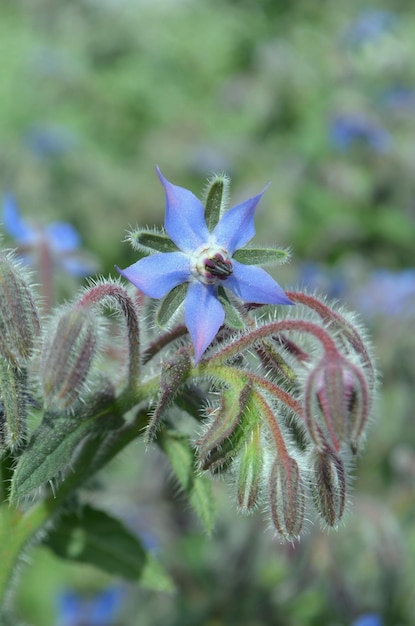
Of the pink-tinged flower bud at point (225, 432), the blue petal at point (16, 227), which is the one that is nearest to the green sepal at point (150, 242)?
the pink-tinged flower bud at point (225, 432)

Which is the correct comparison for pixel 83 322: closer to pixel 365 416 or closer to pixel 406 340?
pixel 365 416

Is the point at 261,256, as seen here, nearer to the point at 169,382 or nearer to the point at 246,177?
the point at 169,382

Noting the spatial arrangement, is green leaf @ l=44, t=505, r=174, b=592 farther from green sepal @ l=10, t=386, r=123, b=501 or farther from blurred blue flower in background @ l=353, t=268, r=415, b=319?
blurred blue flower in background @ l=353, t=268, r=415, b=319

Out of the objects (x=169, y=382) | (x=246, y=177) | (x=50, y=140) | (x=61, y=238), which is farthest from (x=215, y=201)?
(x=50, y=140)

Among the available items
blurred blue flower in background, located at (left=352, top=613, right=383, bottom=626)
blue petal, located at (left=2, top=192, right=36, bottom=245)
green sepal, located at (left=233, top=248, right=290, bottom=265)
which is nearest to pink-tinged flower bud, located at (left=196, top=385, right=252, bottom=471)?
green sepal, located at (left=233, top=248, right=290, bottom=265)

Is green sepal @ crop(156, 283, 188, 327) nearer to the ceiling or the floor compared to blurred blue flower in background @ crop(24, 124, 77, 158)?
nearer to the floor

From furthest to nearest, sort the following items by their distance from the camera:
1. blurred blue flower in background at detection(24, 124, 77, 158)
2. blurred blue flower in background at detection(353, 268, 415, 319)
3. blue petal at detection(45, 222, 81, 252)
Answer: blurred blue flower in background at detection(24, 124, 77, 158) → blurred blue flower in background at detection(353, 268, 415, 319) → blue petal at detection(45, 222, 81, 252)

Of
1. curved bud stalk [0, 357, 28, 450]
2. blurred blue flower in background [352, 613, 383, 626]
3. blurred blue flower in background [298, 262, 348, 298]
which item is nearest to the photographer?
curved bud stalk [0, 357, 28, 450]

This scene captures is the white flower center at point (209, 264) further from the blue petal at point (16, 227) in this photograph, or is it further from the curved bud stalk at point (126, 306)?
the blue petal at point (16, 227)
